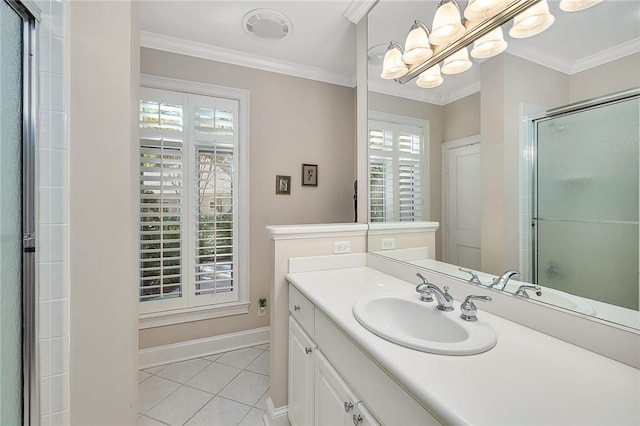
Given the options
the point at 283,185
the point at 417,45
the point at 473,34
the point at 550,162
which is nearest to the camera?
the point at 550,162

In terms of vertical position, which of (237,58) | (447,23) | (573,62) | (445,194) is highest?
(237,58)

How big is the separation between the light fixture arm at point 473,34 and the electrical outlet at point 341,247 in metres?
1.04

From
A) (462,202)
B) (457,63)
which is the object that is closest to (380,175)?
(462,202)

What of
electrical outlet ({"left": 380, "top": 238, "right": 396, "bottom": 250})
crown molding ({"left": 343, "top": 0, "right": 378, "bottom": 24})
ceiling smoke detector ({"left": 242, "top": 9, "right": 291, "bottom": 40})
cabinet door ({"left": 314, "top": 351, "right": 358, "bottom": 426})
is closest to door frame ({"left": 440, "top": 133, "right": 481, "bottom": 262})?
electrical outlet ({"left": 380, "top": 238, "right": 396, "bottom": 250})

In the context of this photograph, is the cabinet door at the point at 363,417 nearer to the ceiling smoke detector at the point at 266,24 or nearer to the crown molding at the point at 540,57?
the crown molding at the point at 540,57

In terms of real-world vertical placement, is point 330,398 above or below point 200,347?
above

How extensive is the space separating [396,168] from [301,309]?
103 cm

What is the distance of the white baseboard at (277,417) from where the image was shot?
5.21 ft

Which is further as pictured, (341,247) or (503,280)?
(341,247)

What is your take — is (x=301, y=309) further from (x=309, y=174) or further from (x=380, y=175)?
(x=309, y=174)

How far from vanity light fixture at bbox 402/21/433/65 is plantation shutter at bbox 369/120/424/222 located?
0.36 metres

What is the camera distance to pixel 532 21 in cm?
96

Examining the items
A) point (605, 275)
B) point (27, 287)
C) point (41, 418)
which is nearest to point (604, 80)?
point (605, 275)

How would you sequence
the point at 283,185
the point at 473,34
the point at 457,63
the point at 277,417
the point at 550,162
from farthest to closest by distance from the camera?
the point at 283,185, the point at 277,417, the point at 457,63, the point at 473,34, the point at 550,162
